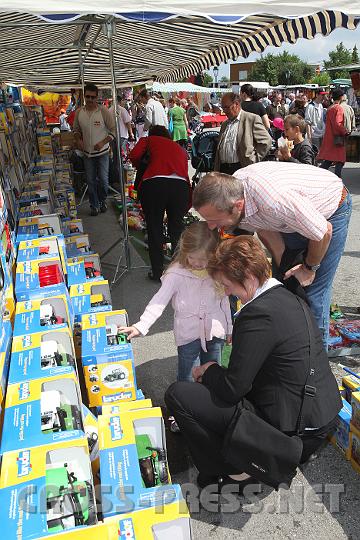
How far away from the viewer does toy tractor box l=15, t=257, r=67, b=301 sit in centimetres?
276

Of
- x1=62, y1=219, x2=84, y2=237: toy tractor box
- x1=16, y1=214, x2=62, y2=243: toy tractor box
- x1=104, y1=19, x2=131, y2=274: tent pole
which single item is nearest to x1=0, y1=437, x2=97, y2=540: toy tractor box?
x1=16, y1=214, x2=62, y2=243: toy tractor box

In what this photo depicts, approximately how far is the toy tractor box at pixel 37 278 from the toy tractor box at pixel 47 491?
1229mm

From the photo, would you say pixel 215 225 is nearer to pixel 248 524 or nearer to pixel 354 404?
pixel 354 404

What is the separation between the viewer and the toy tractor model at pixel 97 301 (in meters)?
3.09

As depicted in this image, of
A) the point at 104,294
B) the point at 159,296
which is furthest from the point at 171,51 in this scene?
the point at 159,296

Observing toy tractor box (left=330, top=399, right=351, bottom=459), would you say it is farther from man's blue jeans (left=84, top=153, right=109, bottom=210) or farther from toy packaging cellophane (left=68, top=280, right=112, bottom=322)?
man's blue jeans (left=84, top=153, right=109, bottom=210)

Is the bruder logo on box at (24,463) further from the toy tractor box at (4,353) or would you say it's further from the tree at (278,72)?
the tree at (278,72)

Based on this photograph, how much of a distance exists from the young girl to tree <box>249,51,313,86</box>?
74033 millimetres

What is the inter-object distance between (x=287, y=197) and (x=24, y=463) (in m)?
1.67

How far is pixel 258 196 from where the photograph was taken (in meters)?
2.38

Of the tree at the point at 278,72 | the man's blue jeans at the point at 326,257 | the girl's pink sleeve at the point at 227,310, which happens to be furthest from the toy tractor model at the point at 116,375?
the tree at the point at 278,72

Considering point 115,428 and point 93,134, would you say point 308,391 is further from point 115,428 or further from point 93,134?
point 93,134

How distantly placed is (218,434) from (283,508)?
512 millimetres

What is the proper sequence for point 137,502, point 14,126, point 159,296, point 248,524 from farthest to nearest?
point 14,126 → point 159,296 → point 248,524 → point 137,502
